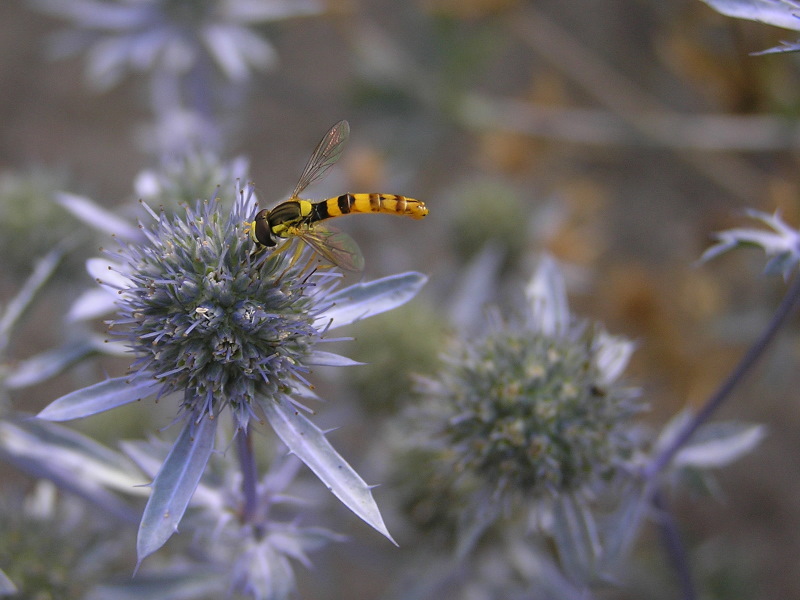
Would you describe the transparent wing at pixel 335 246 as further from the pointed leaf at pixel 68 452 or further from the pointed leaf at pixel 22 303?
the pointed leaf at pixel 22 303

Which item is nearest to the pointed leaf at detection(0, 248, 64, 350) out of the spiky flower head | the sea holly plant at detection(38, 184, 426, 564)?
the sea holly plant at detection(38, 184, 426, 564)

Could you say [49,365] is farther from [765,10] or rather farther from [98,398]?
[765,10]

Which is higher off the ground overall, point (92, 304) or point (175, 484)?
point (92, 304)

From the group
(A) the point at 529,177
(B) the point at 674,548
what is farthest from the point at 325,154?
(A) the point at 529,177

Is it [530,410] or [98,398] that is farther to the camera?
[530,410]

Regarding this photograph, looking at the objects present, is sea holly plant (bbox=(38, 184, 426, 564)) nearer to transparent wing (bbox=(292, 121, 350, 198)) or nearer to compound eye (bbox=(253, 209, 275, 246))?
compound eye (bbox=(253, 209, 275, 246))

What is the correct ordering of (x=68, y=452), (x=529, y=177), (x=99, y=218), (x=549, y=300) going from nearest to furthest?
(x=68, y=452) → (x=549, y=300) → (x=99, y=218) → (x=529, y=177)

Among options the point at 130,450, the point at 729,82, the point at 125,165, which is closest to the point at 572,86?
the point at 729,82
